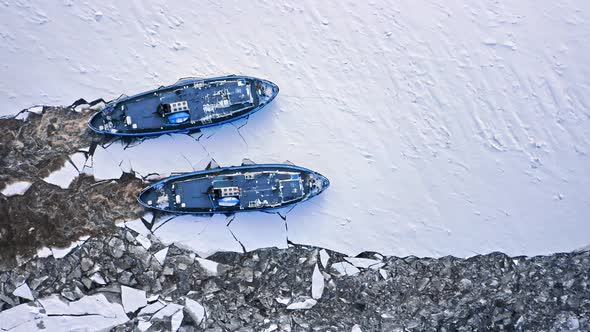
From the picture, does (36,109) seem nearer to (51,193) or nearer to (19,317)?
(51,193)

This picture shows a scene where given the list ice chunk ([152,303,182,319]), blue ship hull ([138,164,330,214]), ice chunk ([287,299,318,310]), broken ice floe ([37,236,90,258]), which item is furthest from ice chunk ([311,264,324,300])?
broken ice floe ([37,236,90,258])

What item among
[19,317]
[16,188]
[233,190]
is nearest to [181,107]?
[233,190]

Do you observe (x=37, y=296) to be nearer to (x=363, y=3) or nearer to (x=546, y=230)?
(x=363, y=3)

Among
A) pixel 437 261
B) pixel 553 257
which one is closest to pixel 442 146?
pixel 437 261

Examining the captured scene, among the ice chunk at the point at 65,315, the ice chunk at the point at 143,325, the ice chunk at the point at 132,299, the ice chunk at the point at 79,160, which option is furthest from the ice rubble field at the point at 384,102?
the ice chunk at the point at 65,315

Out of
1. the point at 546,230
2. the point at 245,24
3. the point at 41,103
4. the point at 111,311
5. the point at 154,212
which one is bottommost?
the point at 111,311

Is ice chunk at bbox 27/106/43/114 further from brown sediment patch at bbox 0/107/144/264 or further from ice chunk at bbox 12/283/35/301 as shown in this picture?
ice chunk at bbox 12/283/35/301
